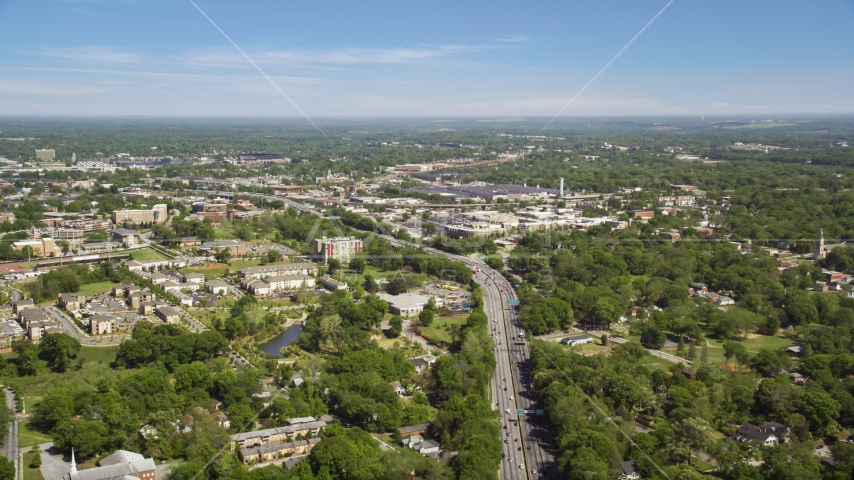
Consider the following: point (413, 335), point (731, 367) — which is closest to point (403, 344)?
point (413, 335)

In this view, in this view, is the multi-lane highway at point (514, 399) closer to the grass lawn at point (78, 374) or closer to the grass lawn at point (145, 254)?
the grass lawn at point (78, 374)

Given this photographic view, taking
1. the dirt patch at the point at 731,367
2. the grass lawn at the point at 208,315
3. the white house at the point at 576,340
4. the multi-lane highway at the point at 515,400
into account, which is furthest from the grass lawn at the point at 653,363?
the grass lawn at the point at 208,315

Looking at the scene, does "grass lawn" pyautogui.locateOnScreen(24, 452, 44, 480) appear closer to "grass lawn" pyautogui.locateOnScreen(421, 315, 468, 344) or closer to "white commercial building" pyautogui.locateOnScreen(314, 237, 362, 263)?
Answer: "grass lawn" pyautogui.locateOnScreen(421, 315, 468, 344)

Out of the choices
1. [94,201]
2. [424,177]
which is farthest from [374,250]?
[424,177]

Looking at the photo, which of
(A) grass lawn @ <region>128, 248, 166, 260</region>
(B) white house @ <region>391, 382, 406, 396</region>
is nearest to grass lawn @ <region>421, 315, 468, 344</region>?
(B) white house @ <region>391, 382, 406, 396</region>

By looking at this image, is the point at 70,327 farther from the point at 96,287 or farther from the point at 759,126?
the point at 759,126
